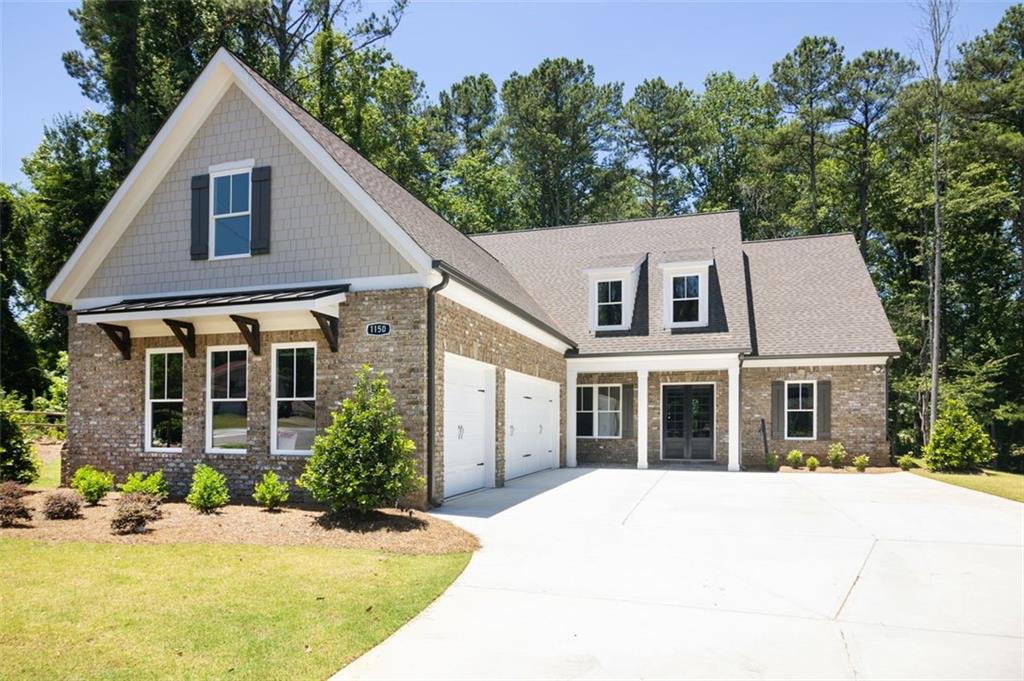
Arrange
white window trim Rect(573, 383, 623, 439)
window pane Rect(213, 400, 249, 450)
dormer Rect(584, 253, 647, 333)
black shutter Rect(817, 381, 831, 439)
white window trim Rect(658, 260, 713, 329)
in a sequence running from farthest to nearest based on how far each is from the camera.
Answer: dormer Rect(584, 253, 647, 333) < white window trim Rect(573, 383, 623, 439) < white window trim Rect(658, 260, 713, 329) < black shutter Rect(817, 381, 831, 439) < window pane Rect(213, 400, 249, 450)

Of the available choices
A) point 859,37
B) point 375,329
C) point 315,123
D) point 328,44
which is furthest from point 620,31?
point 859,37

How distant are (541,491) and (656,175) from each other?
32.6 meters

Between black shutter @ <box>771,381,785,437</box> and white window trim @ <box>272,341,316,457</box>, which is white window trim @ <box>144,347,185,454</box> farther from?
black shutter @ <box>771,381,785,437</box>

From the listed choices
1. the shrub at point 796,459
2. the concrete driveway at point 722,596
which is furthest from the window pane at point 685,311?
the concrete driveway at point 722,596

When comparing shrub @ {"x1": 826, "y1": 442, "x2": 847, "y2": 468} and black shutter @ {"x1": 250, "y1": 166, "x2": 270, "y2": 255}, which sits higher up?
black shutter @ {"x1": 250, "y1": 166, "x2": 270, "y2": 255}

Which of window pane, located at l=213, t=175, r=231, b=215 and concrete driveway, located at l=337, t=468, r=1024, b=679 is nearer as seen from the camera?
concrete driveway, located at l=337, t=468, r=1024, b=679

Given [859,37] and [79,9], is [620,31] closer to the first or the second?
[859,37]

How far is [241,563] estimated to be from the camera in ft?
22.7

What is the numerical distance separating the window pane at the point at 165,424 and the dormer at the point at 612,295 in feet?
38.6

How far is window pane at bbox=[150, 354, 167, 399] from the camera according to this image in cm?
1250

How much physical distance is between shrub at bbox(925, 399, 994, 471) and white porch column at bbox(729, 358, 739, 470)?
215 inches

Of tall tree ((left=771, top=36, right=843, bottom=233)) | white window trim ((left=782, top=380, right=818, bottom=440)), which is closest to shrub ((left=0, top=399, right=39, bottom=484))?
white window trim ((left=782, top=380, right=818, bottom=440))

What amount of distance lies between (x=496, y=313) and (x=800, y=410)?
10.6 metres

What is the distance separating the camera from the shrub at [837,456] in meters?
18.5
